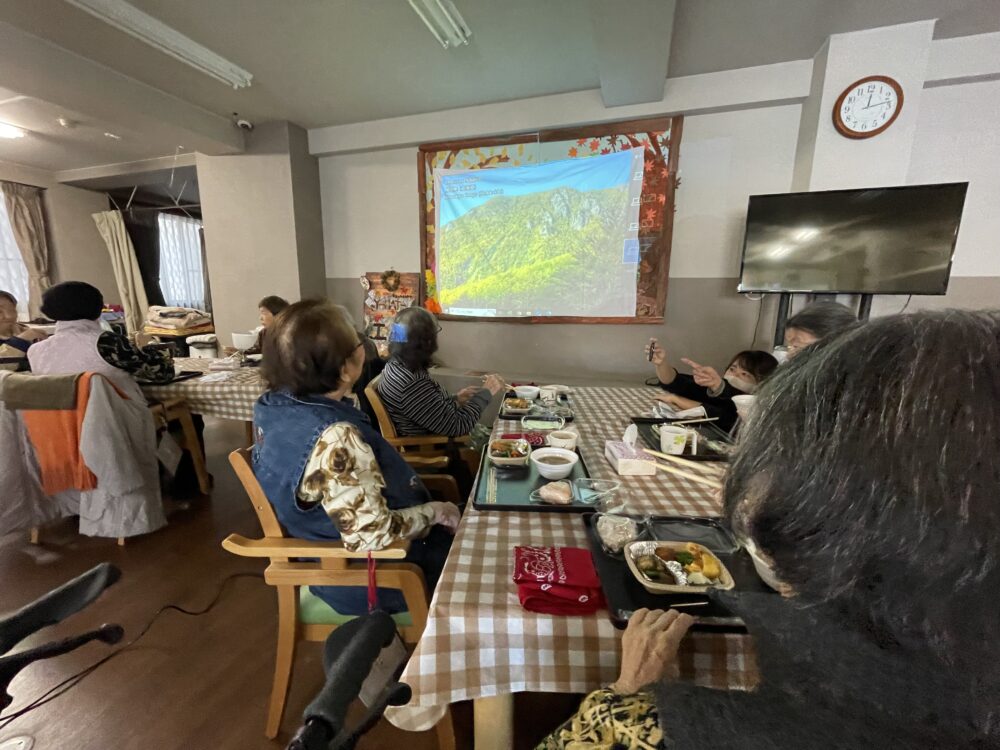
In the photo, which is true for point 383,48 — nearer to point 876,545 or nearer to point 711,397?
point 711,397

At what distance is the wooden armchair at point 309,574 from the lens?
0.91m

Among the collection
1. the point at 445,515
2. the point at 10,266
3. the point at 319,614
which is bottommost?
the point at 319,614

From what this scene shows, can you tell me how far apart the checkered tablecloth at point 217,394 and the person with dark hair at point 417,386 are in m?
0.88

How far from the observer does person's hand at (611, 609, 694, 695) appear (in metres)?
0.53

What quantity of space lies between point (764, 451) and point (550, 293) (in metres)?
2.79

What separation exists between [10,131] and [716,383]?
5.81 m

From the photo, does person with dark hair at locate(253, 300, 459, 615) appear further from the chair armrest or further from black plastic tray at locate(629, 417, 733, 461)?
black plastic tray at locate(629, 417, 733, 461)

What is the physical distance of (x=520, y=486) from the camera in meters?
1.03

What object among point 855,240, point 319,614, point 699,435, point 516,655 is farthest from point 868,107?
point 319,614

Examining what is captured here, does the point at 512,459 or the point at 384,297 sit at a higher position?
the point at 384,297

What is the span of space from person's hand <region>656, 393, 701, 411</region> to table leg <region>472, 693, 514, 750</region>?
144 centimetres

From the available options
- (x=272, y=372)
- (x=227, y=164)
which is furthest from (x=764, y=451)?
(x=227, y=164)

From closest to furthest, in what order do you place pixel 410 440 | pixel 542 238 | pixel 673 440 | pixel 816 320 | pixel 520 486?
pixel 520 486 → pixel 673 440 → pixel 816 320 → pixel 410 440 → pixel 542 238

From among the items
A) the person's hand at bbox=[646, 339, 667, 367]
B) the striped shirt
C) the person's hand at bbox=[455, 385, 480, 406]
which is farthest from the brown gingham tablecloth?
the person's hand at bbox=[646, 339, 667, 367]
